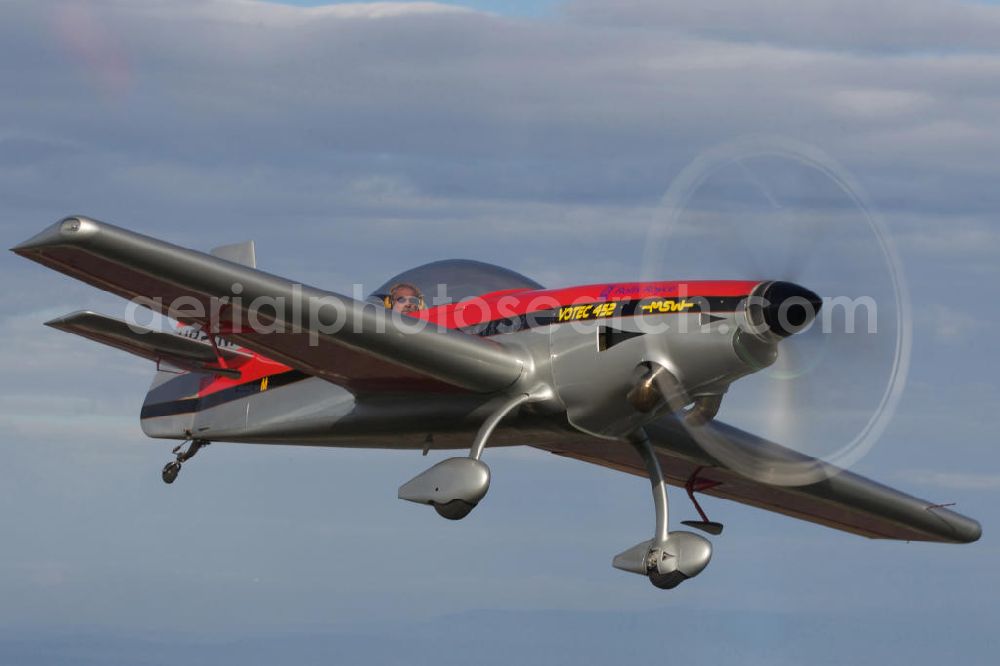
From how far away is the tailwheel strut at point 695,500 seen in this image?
21531 mm

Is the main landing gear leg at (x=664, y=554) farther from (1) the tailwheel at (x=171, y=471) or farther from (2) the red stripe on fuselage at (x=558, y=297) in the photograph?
(1) the tailwheel at (x=171, y=471)

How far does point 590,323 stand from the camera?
61.2ft

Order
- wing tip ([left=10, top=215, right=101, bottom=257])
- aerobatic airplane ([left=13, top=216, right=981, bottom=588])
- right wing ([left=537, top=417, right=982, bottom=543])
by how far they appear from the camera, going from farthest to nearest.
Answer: right wing ([left=537, top=417, right=982, bottom=543]), aerobatic airplane ([left=13, top=216, right=981, bottom=588]), wing tip ([left=10, top=215, right=101, bottom=257])

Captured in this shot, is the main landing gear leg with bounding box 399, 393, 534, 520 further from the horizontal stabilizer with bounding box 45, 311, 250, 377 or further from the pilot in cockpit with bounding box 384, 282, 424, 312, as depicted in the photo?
the horizontal stabilizer with bounding box 45, 311, 250, 377

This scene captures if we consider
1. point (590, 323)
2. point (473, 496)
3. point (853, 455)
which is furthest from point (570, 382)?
point (853, 455)

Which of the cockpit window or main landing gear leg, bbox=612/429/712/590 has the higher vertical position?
the cockpit window

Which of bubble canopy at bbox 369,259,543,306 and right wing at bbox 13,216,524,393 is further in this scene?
bubble canopy at bbox 369,259,543,306

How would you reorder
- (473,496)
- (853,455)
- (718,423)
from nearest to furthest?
(473,496)
(853,455)
(718,423)

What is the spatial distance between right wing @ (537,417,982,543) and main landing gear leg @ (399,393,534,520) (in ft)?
6.65

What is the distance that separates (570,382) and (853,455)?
3.44 meters

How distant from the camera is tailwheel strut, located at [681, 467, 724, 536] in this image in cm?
2153

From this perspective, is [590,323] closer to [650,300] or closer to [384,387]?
[650,300]

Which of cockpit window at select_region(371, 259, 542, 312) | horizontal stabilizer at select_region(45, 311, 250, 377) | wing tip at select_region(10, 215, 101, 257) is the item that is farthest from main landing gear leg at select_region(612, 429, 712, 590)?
wing tip at select_region(10, 215, 101, 257)

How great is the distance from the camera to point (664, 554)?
64.9 feet
